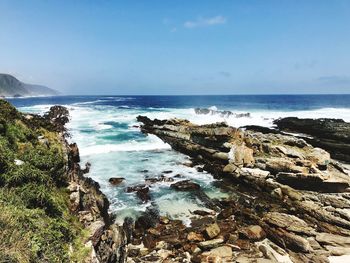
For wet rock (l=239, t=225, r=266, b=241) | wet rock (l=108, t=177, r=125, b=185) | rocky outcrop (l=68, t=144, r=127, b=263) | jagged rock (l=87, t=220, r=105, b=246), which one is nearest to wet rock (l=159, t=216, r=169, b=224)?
rocky outcrop (l=68, t=144, r=127, b=263)

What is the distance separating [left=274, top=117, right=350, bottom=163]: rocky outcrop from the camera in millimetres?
28422

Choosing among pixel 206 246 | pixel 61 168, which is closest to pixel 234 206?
pixel 206 246

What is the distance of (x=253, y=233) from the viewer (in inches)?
524

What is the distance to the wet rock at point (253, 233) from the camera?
13117 mm

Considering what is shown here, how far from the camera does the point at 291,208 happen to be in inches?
640

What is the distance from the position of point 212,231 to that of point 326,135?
86.4ft

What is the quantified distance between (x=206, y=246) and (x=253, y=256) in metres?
1.86

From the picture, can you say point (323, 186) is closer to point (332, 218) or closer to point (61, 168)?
point (332, 218)

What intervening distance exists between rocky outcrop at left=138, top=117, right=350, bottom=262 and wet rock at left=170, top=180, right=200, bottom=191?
83.8 inches

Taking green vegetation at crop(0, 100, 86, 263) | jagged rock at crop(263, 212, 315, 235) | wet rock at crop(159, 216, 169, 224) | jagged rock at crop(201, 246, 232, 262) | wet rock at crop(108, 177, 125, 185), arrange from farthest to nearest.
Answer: wet rock at crop(108, 177, 125, 185) < wet rock at crop(159, 216, 169, 224) < jagged rock at crop(263, 212, 315, 235) < jagged rock at crop(201, 246, 232, 262) < green vegetation at crop(0, 100, 86, 263)

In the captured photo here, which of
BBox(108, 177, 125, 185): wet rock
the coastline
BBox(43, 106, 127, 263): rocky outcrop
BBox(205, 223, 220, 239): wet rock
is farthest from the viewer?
BBox(108, 177, 125, 185): wet rock

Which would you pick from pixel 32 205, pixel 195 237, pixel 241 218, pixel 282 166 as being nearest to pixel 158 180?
pixel 241 218

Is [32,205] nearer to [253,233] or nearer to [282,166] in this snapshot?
[253,233]

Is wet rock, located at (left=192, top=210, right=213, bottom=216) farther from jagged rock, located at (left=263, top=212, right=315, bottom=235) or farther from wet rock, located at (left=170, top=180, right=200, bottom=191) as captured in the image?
wet rock, located at (left=170, top=180, right=200, bottom=191)
